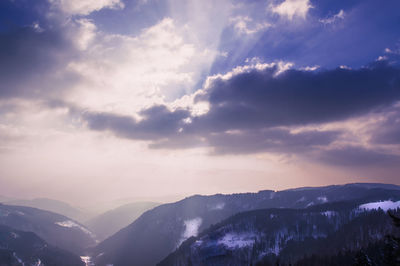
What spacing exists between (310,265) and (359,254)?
569 ft

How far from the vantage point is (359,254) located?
1881 inches

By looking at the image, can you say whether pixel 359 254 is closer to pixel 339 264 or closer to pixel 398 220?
pixel 398 220

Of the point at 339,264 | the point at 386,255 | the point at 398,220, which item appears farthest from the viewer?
the point at 339,264

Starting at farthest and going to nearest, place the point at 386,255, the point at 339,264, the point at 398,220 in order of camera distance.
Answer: the point at 339,264 → the point at 386,255 → the point at 398,220

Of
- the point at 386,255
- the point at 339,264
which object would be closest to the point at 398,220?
the point at 386,255

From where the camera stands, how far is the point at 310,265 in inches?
7815

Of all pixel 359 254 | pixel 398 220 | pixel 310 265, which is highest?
pixel 398 220

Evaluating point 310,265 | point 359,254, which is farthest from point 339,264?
point 359,254

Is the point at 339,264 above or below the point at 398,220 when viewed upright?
below

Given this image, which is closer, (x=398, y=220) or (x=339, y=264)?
(x=398, y=220)

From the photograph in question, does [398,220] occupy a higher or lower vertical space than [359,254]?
higher

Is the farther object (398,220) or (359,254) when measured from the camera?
(359,254)

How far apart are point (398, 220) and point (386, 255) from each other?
956 inches

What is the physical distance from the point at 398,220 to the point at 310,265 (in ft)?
652
